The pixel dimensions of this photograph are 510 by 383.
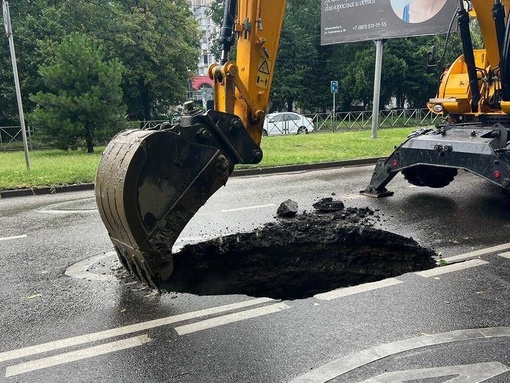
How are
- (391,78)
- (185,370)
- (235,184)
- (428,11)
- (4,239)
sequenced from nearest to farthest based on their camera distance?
(185,370) < (4,239) < (235,184) < (428,11) < (391,78)

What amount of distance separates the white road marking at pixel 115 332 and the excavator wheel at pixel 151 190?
403mm

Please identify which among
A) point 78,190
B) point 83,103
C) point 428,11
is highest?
point 428,11

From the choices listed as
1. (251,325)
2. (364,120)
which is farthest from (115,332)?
(364,120)

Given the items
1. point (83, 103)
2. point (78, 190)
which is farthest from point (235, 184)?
point (83, 103)

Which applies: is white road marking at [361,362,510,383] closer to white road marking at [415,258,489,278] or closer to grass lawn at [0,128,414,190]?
white road marking at [415,258,489,278]

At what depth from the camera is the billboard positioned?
16219mm

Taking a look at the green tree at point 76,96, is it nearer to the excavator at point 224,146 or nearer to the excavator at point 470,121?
the excavator at point 470,121

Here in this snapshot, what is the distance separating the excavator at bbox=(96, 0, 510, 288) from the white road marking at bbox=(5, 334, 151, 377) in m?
0.64

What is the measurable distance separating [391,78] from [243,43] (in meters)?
34.8

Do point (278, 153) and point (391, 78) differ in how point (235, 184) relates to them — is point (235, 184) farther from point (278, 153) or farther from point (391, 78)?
point (391, 78)

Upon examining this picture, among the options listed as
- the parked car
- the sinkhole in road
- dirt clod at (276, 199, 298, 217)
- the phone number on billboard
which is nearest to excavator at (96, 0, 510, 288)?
the sinkhole in road

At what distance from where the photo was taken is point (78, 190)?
34.0 ft

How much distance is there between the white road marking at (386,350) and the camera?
3014 millimetres

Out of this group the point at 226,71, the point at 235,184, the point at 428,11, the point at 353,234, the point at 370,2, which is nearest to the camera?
the point at 226,71
